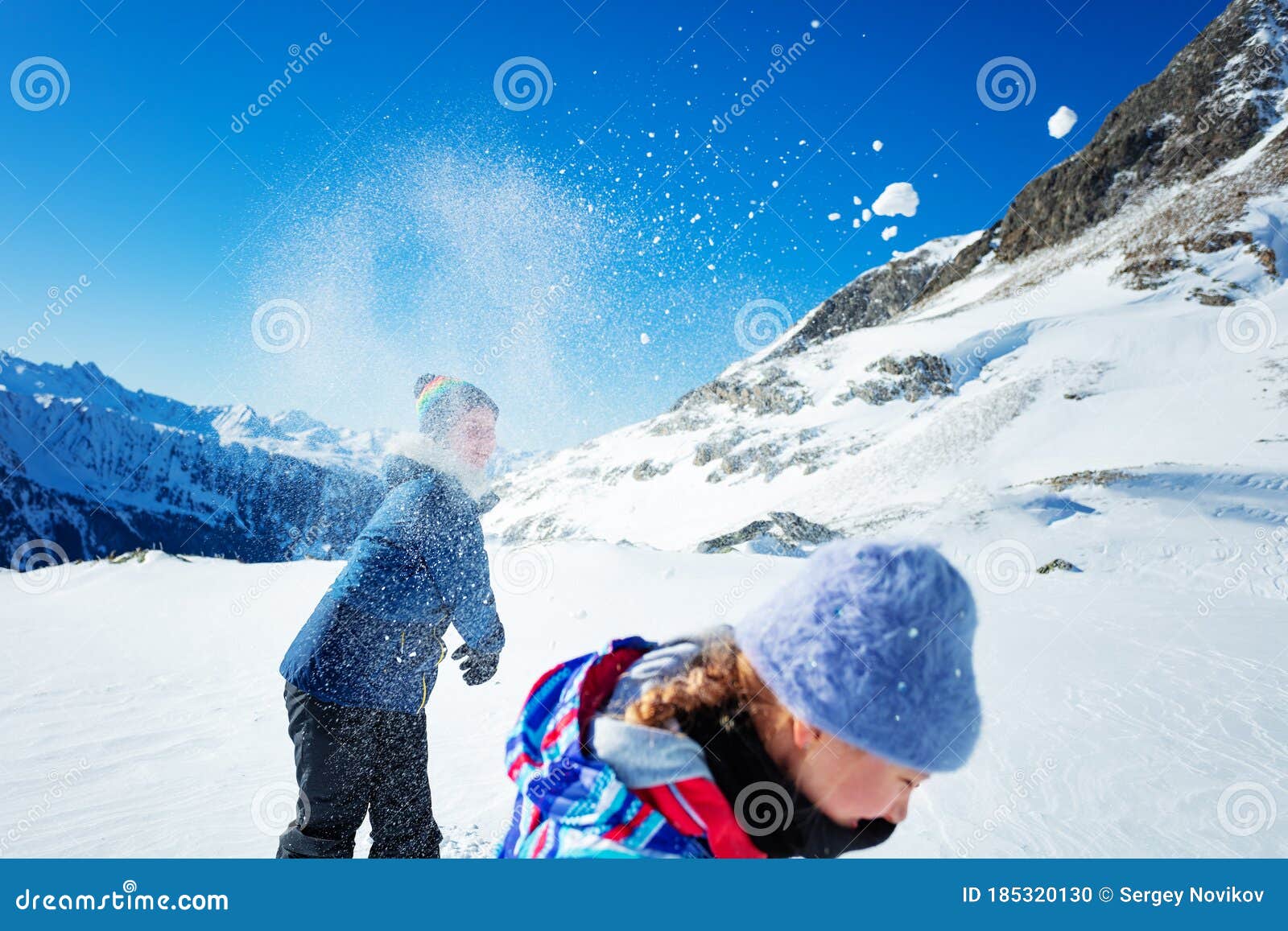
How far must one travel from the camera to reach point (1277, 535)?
1327 centimetres

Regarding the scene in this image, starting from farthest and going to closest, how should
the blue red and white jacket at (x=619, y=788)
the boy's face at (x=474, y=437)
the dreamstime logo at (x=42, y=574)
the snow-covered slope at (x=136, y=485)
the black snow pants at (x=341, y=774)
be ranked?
the snow-covered slope at (x=136, y=485) → the dreamstime logo at (x=42, y=574) → the boy's face at (x=474, y=437) → the black snow pants at (x=341, y=774) → the blue red and white jacket at (x=619, y=788)

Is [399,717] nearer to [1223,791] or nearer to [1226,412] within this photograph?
[1223,791]

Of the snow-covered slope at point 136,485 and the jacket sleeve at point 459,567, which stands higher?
the snow-covered slope at point 136,485

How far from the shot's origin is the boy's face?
2.53m

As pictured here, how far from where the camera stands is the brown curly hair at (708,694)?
1072mm

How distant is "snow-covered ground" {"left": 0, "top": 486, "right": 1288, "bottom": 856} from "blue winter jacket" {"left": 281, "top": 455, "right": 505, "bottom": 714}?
0.86 meters

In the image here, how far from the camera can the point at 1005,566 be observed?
13.2 m

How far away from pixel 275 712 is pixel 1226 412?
105ft

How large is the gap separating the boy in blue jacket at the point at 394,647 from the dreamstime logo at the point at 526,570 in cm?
756
